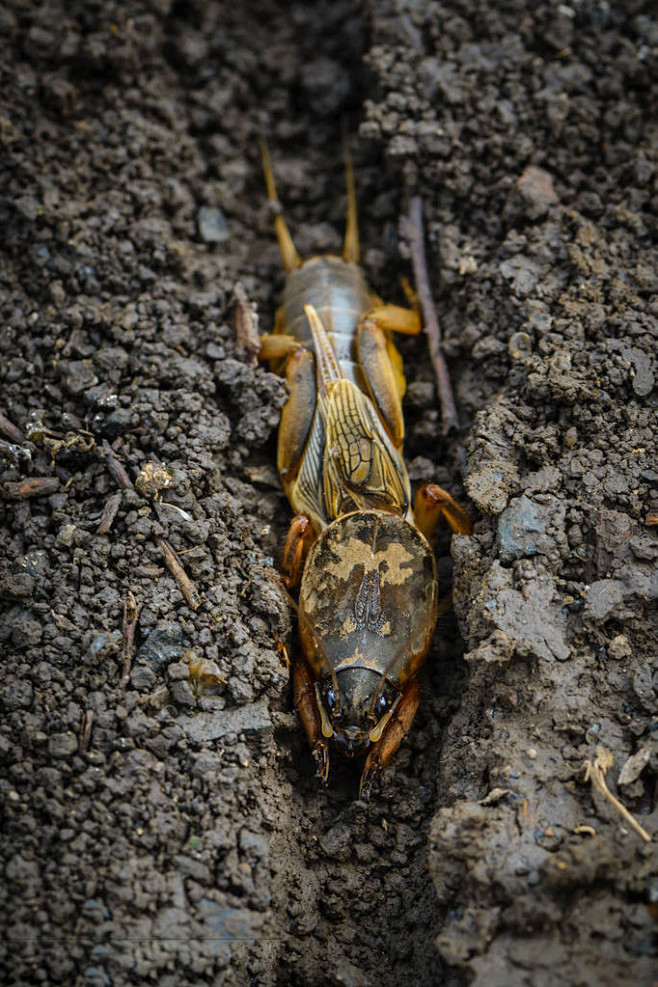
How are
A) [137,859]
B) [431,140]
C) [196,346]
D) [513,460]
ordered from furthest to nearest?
[431,140] → [196,346] → [513,460] → [137,859]

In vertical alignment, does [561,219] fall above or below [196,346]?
above

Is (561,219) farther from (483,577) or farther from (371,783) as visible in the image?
(371,783)

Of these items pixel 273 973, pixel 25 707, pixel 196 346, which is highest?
pixel 196 346

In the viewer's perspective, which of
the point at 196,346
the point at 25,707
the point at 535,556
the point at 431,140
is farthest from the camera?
the point at 431,140

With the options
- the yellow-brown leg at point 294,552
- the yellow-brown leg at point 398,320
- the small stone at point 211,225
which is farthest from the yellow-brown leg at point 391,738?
the small stone at point 211,225

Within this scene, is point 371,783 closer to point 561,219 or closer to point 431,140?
point 561,219

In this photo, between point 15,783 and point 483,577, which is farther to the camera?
point 483,577

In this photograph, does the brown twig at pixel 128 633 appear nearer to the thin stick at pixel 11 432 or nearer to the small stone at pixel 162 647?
the small stone at pixel 162 647

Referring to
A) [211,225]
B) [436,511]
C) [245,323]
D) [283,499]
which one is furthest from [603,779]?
[211,225]

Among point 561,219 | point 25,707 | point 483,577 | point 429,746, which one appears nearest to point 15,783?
point 25,707
